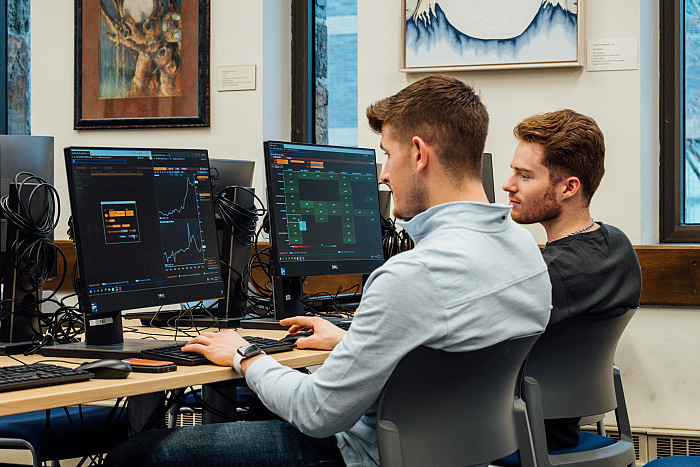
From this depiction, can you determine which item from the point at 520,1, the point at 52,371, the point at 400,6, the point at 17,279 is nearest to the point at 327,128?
the point at 400,6

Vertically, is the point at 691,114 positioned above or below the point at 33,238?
above

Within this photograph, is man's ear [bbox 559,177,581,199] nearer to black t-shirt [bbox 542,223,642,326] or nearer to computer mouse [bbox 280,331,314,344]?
black t-shirt [bbox 542,223,642,326]

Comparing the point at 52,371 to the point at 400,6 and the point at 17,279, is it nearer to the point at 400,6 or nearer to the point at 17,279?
the point at 17,279

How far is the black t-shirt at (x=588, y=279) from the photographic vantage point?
193 centimetres

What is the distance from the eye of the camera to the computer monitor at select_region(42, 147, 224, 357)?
1882 millimetres

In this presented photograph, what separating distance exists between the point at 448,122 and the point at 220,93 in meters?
2.55

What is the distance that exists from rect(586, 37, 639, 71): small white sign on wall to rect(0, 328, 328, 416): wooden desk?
208cm

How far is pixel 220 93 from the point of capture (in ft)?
13.0

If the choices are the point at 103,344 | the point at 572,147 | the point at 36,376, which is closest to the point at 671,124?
the point at 572,147

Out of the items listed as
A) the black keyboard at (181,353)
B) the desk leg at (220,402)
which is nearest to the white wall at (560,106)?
the desk leg at (220,402)

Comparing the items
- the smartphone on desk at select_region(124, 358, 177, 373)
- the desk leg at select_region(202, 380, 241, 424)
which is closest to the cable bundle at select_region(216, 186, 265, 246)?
the desk leg at select_region(202, 380, 241, 424)

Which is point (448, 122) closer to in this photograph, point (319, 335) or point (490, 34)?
point (319, 335)

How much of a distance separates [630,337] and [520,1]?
146 cm

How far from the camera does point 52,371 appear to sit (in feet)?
5.20
